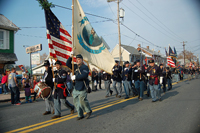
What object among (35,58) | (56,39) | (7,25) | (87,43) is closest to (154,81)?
(87,43)

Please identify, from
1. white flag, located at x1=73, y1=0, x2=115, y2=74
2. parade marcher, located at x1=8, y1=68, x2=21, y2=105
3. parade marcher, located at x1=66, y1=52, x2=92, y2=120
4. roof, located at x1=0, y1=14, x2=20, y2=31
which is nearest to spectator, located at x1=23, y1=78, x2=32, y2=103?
parade marcher, located at x1=8, y1=68, x2=21, y2=105

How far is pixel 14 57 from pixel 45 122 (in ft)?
48.8

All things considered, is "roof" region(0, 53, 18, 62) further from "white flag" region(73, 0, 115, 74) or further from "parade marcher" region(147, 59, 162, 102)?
"parade marcher" region(147, 59, 162, 102)

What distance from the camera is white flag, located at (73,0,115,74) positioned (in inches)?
236

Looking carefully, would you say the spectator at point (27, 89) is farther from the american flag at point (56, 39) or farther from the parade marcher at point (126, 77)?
the parade marcher at point (126, 77)

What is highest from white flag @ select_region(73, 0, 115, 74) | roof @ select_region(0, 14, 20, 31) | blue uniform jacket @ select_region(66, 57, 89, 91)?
roof @ select_region(0, 14, 20, 31)

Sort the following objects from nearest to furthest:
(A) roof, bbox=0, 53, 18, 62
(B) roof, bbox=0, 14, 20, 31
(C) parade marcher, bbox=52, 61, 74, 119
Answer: (C) parade marcher, bbox=52, 61, 74, 119 < (A) roof, bbox=0, 53, 18, 62 < (B) roof, bbox=0, 14, 20, 31

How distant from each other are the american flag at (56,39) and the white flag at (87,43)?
2.47 feet

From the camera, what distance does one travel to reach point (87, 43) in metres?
6.41

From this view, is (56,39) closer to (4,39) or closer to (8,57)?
(8,57)

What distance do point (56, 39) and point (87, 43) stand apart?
119cm

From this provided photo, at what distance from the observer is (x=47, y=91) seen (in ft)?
20.0

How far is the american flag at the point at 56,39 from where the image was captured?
5.93m

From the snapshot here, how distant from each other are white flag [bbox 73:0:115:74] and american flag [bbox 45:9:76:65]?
75 cm
